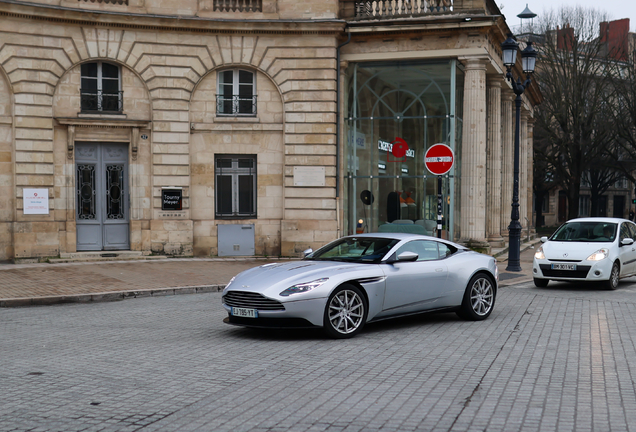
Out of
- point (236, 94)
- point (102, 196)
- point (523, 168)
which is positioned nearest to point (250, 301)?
point (102, 196)

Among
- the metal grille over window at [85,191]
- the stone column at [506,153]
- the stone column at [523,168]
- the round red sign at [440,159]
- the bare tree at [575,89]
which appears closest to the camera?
the round red sign at [440,159]

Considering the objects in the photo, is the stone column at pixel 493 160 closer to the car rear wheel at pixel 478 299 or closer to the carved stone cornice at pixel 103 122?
the carved stone cornice at pixel 103 122

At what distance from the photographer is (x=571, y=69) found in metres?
40.6

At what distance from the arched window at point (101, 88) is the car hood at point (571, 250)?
12.5 m

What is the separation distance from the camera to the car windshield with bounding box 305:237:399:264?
9477 millimetres

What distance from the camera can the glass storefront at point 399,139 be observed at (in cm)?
2181

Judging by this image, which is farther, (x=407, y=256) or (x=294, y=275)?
(x=407, y=256)

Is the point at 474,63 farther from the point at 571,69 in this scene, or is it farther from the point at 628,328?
the point at 571,69

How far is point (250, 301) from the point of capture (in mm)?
8523

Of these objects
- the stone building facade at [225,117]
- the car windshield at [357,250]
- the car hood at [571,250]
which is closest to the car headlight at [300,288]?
the car windshield at [357,250]

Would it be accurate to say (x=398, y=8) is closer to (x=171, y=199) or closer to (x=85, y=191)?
(x=171, y=199)

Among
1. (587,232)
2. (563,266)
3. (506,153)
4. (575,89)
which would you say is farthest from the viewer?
(575,89)

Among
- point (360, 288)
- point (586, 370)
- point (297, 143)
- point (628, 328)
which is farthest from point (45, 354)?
point (297, 143)

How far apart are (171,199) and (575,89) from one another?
28236 mm
